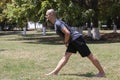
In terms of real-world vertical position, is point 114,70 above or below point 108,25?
above

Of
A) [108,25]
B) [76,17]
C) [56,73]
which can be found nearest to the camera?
[56,73]

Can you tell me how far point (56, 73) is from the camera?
1059cm

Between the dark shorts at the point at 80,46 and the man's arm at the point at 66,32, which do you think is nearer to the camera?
the man's arm at the point at 66,32

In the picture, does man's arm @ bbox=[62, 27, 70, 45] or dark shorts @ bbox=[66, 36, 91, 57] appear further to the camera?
dark shorts @ bbox=[66, 36, 91, 57]

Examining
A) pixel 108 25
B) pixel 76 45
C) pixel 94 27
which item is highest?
pixel 76 45

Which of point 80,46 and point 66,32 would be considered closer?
point 66,32

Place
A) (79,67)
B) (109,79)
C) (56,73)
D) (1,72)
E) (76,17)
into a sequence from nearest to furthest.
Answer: (109,79), (56,73), (1,72), (79,67), (76,17)

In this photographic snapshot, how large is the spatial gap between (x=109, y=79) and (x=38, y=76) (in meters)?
1.90

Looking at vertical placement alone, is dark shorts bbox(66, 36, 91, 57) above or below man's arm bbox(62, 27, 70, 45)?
below

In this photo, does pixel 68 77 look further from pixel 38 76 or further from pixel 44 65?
pixel 44 65

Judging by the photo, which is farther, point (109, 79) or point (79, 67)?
point (79, 67)

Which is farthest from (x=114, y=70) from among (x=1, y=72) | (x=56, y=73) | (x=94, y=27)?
(x=94, y=27)

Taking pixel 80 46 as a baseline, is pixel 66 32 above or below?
above

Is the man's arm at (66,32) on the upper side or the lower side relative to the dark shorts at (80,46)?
upper
